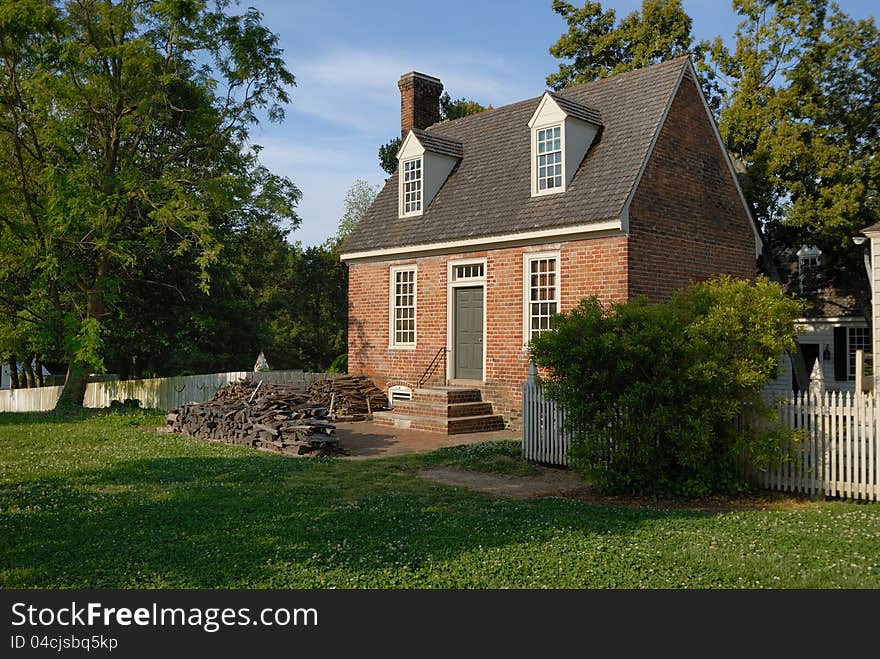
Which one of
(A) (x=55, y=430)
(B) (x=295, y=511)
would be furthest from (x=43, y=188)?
(B) (x=295, y=511)

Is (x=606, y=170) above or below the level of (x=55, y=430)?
above

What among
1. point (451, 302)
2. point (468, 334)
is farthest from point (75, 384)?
point (468, 334)

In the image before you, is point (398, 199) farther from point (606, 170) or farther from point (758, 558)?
point (758, 558)

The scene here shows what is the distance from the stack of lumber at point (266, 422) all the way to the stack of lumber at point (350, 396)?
2383 millimetres

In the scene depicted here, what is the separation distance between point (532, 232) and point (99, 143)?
14.0 m

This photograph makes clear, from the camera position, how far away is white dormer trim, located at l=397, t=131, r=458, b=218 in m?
19.4

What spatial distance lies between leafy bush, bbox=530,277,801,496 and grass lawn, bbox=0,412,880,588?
952 millimetres

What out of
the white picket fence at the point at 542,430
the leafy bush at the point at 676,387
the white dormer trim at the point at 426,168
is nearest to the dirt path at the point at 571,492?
the leafy bush at the point at 676,387

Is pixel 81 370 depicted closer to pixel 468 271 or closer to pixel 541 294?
pixel 468 271

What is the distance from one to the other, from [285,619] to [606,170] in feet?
42.8

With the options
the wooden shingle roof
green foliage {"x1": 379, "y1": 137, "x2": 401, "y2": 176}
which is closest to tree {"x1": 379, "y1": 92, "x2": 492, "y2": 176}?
green foliage {"x1": 379, "y1": 137, "x2": 401, "y2": 176}

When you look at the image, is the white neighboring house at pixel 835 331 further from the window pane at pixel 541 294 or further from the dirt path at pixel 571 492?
the dirt path at pixel 571 492

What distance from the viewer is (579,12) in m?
28.8

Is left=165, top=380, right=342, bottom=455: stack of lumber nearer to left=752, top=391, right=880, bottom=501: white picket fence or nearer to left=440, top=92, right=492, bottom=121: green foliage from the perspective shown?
left=752, top=391, right=880, bottom=501: white picket fence
